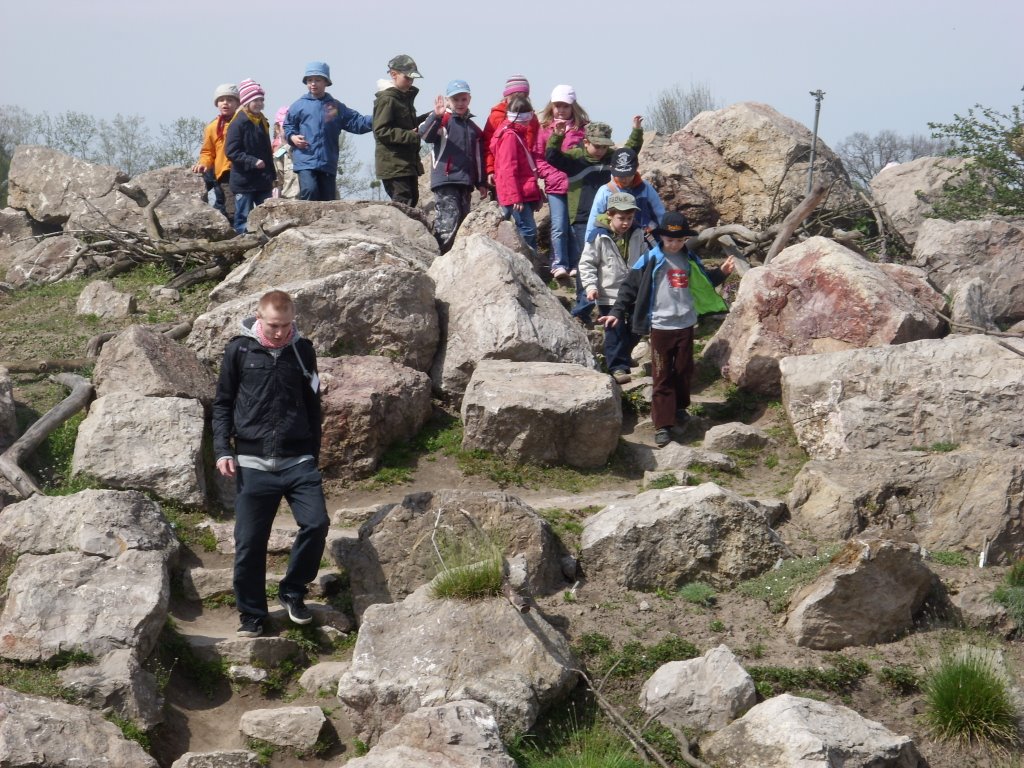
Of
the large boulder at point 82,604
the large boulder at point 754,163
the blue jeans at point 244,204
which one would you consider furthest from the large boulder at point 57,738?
the large boulder at point 754,163

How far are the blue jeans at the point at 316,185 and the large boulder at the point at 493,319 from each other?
104 inches

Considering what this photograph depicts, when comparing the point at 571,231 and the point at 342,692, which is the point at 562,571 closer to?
the point at 342,692

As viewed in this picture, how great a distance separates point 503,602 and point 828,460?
318 cm

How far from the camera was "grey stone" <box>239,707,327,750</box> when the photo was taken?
6262 mm

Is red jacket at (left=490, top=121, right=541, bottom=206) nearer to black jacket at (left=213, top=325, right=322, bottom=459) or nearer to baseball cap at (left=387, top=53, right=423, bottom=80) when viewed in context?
baseball cap at (left=387, top=53, right=423, bottom=80)

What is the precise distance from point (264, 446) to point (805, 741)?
3399mm

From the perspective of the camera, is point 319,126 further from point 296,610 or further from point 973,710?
point 973,710

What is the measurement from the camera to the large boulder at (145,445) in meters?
8.42

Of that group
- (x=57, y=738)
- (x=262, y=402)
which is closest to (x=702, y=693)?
(x=262, y=402)

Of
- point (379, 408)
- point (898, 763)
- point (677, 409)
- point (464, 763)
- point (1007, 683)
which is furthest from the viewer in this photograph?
point (677, 409)

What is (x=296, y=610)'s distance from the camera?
7.15 meters

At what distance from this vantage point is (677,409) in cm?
1005

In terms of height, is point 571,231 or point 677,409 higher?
point 571,231

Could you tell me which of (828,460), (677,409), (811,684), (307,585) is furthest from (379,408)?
(811,684)
